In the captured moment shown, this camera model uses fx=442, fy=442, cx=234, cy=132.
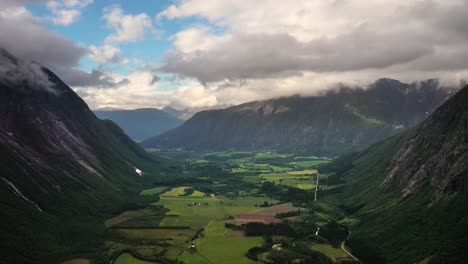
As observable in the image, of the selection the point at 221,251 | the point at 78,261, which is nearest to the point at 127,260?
the point at 78,261

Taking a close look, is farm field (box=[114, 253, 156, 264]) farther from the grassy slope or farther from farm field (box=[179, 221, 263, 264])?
the grassy slope

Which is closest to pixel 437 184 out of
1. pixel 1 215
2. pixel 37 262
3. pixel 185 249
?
pixel 185 249

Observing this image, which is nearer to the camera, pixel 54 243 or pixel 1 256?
pixel 1 256

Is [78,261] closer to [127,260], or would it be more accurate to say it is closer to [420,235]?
[127,260]

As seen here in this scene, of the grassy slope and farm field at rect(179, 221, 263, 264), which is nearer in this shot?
the grassy slope

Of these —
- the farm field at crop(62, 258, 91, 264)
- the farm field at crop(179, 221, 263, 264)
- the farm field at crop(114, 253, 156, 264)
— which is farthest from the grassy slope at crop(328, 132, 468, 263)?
the farm field at crop(62, 258, 91, 264)

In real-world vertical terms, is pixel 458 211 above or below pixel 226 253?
above

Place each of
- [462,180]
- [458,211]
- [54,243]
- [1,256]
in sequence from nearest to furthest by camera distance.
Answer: [1,256]
[458,211]
[462,180]
[54,243]

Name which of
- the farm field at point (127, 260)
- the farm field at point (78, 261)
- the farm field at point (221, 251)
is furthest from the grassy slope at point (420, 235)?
the farm field at point (78, 261)

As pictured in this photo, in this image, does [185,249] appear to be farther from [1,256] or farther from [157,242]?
[1,256]

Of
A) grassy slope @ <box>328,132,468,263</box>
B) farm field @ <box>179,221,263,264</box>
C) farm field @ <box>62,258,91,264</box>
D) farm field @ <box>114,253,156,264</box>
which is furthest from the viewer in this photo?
farm field @ <box>179,221,263,264</box>

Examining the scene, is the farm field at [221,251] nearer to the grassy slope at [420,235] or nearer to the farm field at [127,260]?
the farm field at [127,260]
